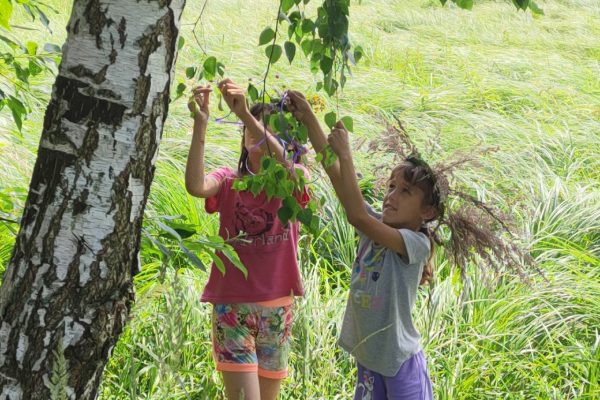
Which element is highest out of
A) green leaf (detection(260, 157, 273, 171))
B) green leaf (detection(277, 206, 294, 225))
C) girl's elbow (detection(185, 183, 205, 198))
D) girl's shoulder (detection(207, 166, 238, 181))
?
green leaf (detection(260, 157, 273, 171))

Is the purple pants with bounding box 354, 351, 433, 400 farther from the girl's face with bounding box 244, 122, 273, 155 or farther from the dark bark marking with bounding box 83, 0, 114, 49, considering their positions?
the dark bark marking with bounding box 83, 0, 114, 49

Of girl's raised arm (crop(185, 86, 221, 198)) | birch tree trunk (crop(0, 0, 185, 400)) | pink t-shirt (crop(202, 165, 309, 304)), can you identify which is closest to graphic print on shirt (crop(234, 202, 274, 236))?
pink t-shirt (crop(202, 165, 309, 304))

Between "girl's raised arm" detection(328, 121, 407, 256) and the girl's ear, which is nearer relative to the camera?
"girl's raised arm" detection(328, 121, 407, 256)

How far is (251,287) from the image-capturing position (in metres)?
2.98

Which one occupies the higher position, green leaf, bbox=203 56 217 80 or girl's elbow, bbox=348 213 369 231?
green leaf, bbox=203 56 217 80

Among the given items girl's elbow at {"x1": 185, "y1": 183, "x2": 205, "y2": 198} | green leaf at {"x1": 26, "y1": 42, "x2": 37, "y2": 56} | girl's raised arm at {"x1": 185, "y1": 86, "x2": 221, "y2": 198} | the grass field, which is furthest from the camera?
the grass field

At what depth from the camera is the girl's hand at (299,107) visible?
2.61 meters

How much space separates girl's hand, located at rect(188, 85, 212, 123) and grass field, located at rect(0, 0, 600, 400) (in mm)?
418

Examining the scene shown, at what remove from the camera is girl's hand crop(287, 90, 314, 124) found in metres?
2.61

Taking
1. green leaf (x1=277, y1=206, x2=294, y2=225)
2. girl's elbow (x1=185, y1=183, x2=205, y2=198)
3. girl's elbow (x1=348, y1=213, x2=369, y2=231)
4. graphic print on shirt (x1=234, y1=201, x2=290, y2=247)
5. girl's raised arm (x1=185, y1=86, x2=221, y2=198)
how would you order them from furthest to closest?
graphic print on shirt (x1=234, y1=201, x2=290, y2=247)
girl's elbow (x1=185, y1=183, x2=205, y2=198)
girl's raised arm (x1=185, y1=86, x2=221, y2=198)
girl's elbow (x1=348, y1=213, x2=369, y2=231)
green leaf (x1=277, y1=206, x2=294, y2=225)

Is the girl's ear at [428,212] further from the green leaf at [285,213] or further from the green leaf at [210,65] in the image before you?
→ the green leaf at [210,65]

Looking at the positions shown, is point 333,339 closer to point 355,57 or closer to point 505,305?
point 505,305

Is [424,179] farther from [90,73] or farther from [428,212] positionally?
[90,73]

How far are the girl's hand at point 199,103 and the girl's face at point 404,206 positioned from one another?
60 cm
